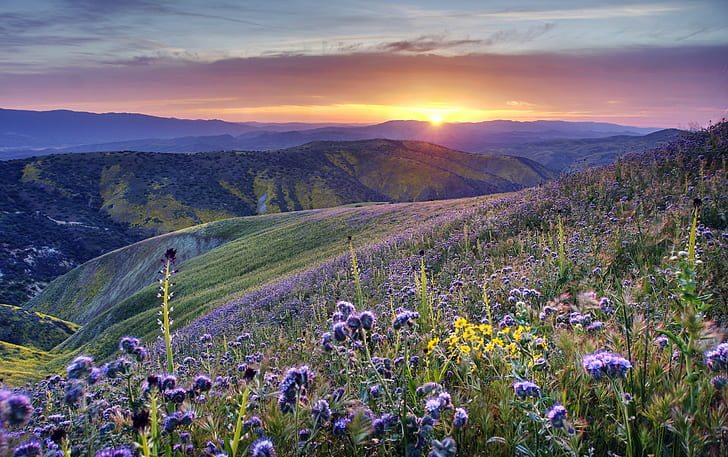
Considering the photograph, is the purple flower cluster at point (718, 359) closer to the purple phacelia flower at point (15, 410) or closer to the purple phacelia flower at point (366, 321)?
the purple phacelia flower at point (366, 321)

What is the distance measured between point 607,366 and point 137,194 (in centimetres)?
13068

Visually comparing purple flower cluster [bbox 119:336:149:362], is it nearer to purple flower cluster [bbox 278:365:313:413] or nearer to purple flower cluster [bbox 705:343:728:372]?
purple flower cluster [bbox 278:365:313:413]

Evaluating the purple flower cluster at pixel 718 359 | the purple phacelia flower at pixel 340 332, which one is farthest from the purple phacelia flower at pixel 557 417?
the purple phacelia flower at pixel 340 332

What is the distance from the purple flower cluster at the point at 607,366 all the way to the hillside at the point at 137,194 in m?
81.2

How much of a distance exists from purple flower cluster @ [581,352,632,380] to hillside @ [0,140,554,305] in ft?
266

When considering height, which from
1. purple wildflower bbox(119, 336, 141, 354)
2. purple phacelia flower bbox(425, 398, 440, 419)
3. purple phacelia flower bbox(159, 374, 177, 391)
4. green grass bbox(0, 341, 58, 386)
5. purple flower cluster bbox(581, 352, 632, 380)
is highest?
purple flower cluster bbox(581, 352, 632, 380)

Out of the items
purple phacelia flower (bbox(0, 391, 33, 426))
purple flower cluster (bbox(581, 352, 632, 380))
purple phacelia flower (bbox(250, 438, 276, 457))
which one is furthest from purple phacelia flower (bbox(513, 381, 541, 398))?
purple phacelia flower (bbox(0, 391, 33, 426))

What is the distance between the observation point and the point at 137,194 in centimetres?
11269

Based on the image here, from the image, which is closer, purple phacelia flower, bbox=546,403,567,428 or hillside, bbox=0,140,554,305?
purple phacelia flower, bbox=546,403,567,428

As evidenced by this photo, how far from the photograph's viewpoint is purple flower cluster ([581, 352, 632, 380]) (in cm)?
192

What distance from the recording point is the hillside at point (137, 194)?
79750 mm

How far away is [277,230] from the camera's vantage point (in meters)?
38.2

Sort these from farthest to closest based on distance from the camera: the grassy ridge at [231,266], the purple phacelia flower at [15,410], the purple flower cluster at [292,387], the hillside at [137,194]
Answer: the hillside at [137,194] < the grassy ridge at [231,266] < the purple flower cluster at [292,387] < the purple phacelia flower at [15,410]

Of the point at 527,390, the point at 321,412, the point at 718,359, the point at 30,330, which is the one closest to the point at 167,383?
the point at 321,412
